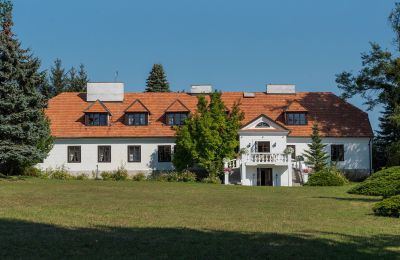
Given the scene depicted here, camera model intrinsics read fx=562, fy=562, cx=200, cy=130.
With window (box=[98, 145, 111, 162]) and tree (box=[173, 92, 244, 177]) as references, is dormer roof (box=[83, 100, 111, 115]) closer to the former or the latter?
window (box=[98, 145, 111, 162])

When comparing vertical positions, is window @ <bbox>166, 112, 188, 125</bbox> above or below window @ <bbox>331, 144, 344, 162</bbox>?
above

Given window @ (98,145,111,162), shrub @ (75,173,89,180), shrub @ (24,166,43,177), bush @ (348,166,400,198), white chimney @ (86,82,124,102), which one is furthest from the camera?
white chimney @ (86,82,124,102)

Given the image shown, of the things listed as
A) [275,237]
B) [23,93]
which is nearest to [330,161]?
[23,93]

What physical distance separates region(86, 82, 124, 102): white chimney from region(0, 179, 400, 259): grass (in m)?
23.5

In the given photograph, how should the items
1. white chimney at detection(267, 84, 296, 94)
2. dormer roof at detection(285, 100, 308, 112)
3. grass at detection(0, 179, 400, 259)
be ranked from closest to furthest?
grass at detection(0, 179, 400, 259)
dormer roof at detection(285, 100, 308, 112)
white chimney at detection(267, 84, 296, 94)

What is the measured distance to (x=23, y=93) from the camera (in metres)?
33.7

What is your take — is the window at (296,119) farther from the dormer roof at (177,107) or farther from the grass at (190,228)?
the grass at (190,228)

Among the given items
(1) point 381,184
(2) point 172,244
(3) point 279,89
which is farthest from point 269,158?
(2) point 172,244

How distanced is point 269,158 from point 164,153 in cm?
883

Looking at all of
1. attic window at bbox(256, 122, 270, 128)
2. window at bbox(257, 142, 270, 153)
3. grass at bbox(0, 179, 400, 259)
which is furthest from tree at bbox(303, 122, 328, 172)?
grass at bbox(0, 179, 400, 259)

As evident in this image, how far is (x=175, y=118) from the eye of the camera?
148 ft

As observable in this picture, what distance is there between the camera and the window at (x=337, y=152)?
4425 centimetres

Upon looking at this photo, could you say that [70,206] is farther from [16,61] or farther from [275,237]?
[16,61]

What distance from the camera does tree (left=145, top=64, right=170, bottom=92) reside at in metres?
73.6
